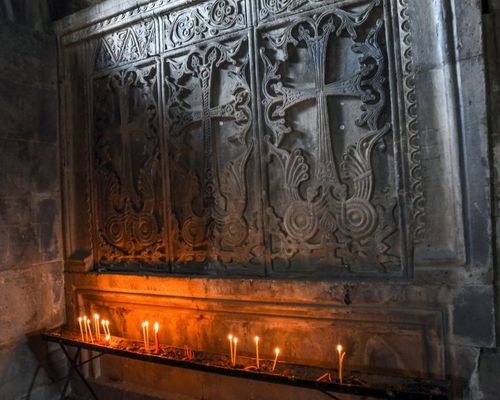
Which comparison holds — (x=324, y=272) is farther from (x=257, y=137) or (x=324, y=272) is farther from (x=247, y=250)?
(x=257, y=137)

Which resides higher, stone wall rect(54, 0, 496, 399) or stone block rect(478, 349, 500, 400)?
stone wall rect(54, 0, 496, 399)

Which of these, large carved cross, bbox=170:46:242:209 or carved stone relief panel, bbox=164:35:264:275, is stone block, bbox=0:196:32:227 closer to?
carved stone relief panel, bbox=164:35:264:275

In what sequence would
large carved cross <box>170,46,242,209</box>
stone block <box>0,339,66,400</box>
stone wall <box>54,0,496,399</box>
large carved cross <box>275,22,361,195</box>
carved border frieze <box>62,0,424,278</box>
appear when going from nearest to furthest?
stone wall <box>54,0,496,399</box>, carved border frieze <box>62,0,424,278</box>, large carved cross <box>275,22,361,195</box>, large carved cross <box>170,46,242,209</box>, stone block <box>0,339,66,400</box>

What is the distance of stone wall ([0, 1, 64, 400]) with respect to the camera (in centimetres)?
313

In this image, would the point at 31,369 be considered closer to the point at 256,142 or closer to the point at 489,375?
the point at 256,142

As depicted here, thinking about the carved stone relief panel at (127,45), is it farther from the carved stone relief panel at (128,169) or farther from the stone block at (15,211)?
the stone block at (15,211)

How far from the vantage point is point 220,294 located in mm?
2785

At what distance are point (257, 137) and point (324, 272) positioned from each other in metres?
1.05

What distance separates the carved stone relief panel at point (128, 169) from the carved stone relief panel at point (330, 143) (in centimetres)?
102

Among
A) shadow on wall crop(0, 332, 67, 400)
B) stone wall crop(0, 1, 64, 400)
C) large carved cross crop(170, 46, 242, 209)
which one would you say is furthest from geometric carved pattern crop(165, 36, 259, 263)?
shadow on wall crop(0, 332, 67, 400)

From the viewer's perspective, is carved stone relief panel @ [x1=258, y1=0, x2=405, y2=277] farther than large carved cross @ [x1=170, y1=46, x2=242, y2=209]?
No

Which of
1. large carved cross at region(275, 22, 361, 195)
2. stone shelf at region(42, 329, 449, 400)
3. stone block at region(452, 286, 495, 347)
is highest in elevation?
large carved cross at region(275, 22, 361, 195)

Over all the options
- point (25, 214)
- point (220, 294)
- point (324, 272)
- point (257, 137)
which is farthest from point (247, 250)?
point (25, 214)

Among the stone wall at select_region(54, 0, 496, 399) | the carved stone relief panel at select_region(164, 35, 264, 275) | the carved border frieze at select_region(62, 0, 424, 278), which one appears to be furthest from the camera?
the carved stone relief panel at select_region(164, 35, 264, 275)
